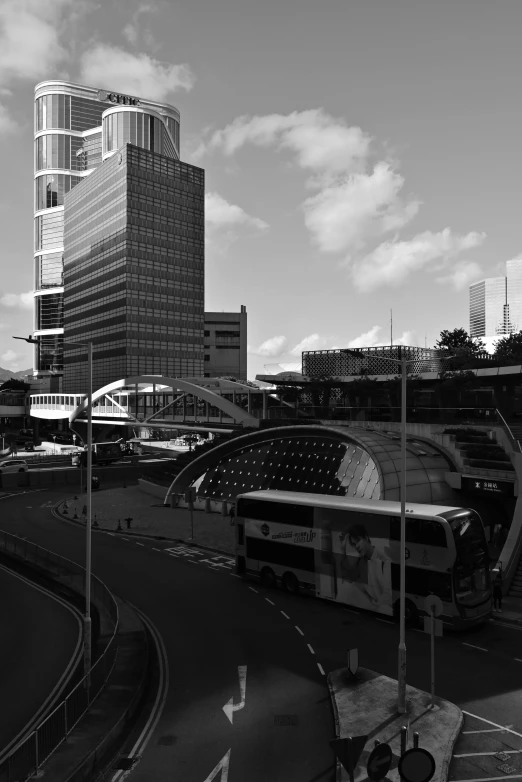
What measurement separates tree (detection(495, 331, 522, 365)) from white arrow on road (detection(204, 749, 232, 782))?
52.0m

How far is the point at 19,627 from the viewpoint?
77.0 feet

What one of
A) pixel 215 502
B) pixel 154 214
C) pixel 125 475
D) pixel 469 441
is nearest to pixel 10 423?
pixel 154 214

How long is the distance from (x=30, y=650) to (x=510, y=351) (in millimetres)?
67516

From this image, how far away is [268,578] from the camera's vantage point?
28625 mm

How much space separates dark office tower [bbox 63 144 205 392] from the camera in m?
140

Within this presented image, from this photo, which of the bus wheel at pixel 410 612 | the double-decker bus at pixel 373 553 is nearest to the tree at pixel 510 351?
the double-decker bus at pixel 373 553

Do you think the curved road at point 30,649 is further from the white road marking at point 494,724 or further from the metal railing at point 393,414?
the metal railing at point 393,414

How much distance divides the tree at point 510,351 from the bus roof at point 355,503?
38378mm

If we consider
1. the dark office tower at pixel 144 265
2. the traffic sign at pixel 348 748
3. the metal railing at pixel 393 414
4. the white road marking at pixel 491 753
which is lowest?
the white road marking at pixel 491 753

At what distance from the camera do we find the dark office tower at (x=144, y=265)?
460 feet

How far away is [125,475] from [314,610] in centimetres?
5675

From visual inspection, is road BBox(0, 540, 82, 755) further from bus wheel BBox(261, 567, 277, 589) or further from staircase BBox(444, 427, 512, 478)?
staircase BBox(444, 427, 512, 478)

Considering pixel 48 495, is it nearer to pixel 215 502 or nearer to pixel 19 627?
pixel 215 502

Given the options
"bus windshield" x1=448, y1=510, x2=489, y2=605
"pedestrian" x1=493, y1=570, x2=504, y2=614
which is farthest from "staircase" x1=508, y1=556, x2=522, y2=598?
"bus windshield" x1=448, y1=510, x2=489, y2=605
